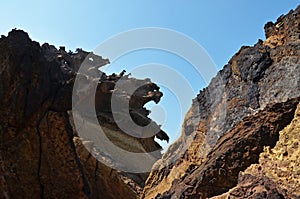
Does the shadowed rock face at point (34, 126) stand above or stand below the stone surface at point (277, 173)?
above

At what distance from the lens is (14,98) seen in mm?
6469

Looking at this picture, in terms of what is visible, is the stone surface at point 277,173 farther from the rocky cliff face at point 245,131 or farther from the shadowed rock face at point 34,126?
the shadowed rock face at point 34,126

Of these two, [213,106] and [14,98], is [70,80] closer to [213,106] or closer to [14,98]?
[14,98]

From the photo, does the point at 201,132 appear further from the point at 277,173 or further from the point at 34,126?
the point at 34,126

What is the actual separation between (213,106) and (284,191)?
8.07 feet

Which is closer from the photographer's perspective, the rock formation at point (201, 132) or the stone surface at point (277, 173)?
the stone surface at point (277, 173)

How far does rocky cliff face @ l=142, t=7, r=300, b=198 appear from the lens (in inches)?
→ 130

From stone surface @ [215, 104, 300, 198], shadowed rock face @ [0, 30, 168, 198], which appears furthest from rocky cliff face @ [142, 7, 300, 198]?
shadowed rock face @ [0, 30, 168, 198]

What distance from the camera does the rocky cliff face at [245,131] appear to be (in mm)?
3299

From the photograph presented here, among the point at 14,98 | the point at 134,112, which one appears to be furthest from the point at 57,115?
the point at 134,112

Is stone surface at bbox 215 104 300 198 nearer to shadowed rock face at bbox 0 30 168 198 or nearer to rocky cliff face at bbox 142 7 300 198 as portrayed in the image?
rocky cliff face at bbox 142 7 300 198

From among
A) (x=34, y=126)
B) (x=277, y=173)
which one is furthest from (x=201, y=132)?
(x=34, y=126)

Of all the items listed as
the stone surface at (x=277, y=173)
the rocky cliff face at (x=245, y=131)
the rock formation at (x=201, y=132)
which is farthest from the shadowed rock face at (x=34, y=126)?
the stone surface at (x=277, y=173)

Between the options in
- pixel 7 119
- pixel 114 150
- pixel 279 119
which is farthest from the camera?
pixel 114 150
